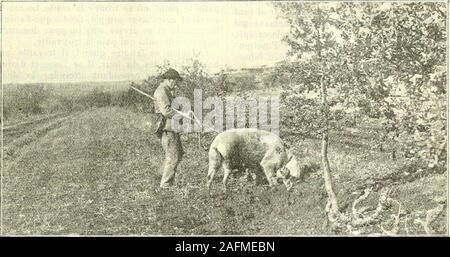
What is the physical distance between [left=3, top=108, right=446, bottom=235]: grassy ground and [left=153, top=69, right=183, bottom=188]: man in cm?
10

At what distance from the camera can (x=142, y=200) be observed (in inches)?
241

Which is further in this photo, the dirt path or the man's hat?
the dirt path

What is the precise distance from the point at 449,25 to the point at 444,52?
355mm

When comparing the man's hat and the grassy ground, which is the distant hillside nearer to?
the grassy ground

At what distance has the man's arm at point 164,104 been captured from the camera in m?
6.18

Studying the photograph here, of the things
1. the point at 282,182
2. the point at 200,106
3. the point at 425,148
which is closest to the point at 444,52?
the point at 425,148

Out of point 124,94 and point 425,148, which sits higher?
point 124,94

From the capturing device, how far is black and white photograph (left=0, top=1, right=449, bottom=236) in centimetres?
614

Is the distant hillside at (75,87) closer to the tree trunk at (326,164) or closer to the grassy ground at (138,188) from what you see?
the grassy ground at (138,188)
